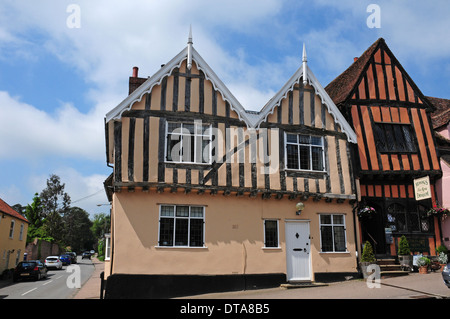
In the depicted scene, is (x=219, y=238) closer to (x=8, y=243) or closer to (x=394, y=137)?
(x=394, y=137)

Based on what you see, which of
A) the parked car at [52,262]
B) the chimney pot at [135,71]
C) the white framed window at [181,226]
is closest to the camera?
the white framed window at [181,226]

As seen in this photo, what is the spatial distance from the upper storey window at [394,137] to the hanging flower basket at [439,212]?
8.99ft

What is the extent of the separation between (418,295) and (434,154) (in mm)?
8794

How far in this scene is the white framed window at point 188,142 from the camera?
13.6m

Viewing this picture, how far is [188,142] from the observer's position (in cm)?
1386

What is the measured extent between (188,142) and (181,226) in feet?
10.4

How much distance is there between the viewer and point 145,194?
13016 millimetres

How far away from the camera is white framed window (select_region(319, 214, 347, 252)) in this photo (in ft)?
47.7

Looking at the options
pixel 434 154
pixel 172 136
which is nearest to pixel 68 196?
pixel 172 136

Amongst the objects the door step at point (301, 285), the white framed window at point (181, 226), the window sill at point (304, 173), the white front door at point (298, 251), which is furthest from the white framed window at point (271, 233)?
the white framed window at point (181, 226)

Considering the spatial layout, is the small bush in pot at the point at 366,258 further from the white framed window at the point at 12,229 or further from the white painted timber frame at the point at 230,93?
the white framed window at the point at 12,229

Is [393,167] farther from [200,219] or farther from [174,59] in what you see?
[174,59]
